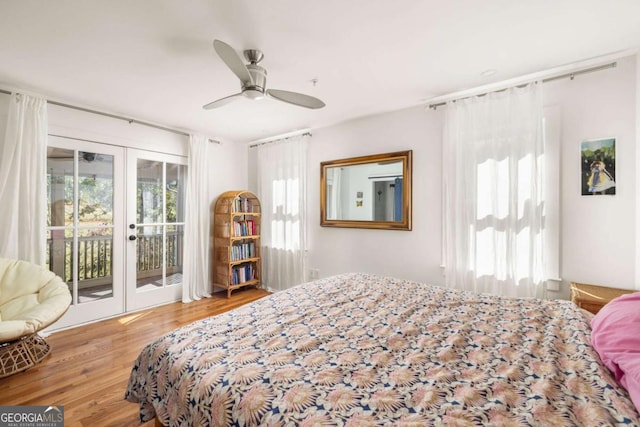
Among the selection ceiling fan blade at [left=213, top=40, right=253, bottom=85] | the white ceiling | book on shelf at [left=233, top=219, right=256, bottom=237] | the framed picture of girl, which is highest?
the white ceiling

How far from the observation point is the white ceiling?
161cm

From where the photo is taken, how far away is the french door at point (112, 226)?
9.93 ft

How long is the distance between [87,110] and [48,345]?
2396 millimetres

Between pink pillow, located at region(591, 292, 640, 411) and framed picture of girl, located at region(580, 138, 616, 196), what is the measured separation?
1.28 metres

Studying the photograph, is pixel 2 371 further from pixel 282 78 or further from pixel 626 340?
pixel 626 340

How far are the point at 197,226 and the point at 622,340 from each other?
4138 mm

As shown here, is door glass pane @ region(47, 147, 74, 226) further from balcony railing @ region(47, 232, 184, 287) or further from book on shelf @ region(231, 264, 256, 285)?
book on shelf @ region(231, 264, 256, 285)

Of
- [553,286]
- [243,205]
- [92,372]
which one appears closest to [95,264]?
[92,372]

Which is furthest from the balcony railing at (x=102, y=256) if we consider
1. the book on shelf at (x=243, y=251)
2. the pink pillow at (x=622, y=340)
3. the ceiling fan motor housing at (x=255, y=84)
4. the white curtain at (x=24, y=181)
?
the pink pillow at (x=622, y=340)

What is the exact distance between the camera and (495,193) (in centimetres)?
255

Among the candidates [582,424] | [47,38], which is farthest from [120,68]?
[582,424]

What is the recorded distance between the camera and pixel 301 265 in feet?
13.2

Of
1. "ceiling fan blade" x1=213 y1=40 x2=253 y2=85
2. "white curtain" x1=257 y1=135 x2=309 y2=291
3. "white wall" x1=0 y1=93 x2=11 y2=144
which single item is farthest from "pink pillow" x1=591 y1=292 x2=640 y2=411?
"white wall" x1=0 y1=93 x2=11 y2=144

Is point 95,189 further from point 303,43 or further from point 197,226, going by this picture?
point 303,43
